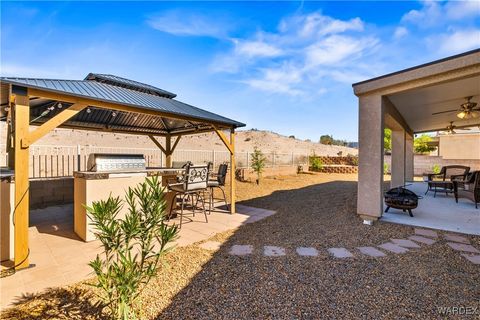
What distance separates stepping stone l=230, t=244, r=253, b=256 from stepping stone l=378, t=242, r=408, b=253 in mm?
2228

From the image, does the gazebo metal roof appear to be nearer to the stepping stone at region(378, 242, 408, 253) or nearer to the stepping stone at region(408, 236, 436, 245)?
the stepping stone at region(378, 242, 408, 253)

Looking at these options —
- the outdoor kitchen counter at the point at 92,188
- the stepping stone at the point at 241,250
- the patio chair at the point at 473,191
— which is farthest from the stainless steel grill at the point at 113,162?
the patio chair at the point at 473,191

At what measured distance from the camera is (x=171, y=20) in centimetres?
681

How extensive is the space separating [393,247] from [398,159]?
774 cm

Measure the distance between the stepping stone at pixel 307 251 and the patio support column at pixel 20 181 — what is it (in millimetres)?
3839

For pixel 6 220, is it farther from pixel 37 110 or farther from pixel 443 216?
pixel 443 216

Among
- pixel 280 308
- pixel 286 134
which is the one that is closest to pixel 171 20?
pixel 280 308

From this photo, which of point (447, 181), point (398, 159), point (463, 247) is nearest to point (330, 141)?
point (398, 159)

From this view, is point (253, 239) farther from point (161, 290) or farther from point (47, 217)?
point (47, 217)

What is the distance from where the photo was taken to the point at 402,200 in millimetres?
5488

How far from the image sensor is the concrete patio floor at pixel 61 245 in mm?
2656

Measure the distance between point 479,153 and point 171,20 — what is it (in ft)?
69.8

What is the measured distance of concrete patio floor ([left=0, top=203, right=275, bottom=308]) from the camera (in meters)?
2.66

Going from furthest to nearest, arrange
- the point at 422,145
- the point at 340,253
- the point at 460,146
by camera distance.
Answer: the point at 422,145
the point at 460,146
the point at 340,253
